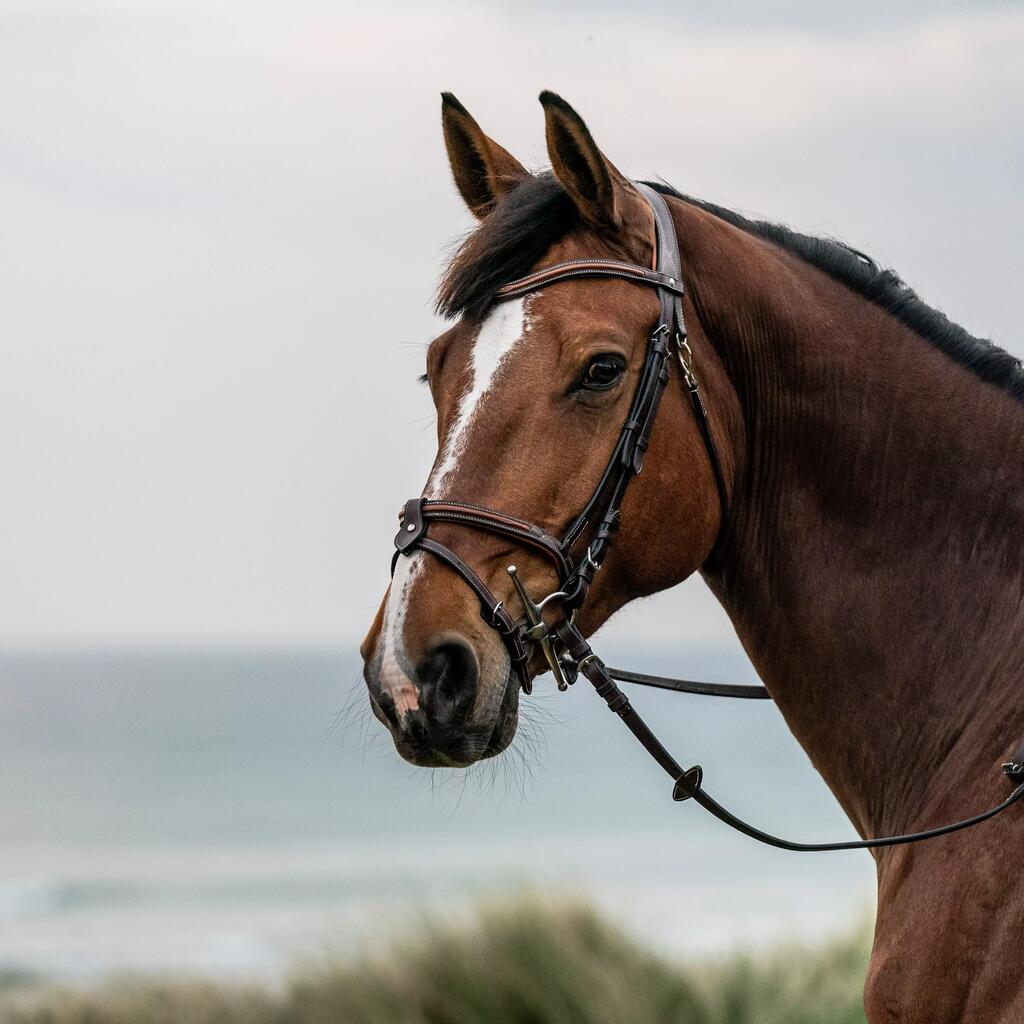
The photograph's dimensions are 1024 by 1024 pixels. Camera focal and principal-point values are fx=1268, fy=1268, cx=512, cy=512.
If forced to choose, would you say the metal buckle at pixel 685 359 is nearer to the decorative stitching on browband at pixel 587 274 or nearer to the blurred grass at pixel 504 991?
the decorative stitching on browband at pixel 587 274

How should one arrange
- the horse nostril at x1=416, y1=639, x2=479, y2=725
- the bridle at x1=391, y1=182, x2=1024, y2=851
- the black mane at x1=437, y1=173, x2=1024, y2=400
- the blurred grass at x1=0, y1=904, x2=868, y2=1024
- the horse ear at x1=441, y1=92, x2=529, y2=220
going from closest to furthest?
1. the horse nostril at x1=416, y1=639, x2=479, y2=725
2. the bridle at x1=391, y1=182, x2=1024, y2=851
3. the black mane at x1=437, y1=173, x2=1024, y2=400
4. the horse ear at x1=441, y1=92, x2=529, y2=220
5. the blurred grass at x1=0, y1=904, x2=868, y2=1024

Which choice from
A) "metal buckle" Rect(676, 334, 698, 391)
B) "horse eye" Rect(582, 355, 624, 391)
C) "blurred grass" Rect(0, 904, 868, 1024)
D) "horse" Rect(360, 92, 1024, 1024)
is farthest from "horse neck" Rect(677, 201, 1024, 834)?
"blurred grass" Rect(0, 904, 868, 1024)

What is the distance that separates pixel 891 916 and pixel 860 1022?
4959 millimetres

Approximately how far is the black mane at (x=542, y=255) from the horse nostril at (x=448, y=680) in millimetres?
933

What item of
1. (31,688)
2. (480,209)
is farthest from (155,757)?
(480,209)

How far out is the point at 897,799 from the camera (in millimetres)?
3393

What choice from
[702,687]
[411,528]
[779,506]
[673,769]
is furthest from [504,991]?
[411,528]

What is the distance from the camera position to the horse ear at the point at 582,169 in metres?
3.34

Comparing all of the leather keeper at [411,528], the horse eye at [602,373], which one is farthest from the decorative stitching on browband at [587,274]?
the leather keeper at [411,528]

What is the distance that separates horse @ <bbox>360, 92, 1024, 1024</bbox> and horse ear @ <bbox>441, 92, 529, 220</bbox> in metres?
0.11

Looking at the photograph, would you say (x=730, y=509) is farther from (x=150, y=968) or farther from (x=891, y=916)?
(x=150, y=968)

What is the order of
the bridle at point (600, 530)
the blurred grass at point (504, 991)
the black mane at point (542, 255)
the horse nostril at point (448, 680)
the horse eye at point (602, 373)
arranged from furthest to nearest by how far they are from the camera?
the blurred grass at point (504, 991), the black mane at point (542, 255), the horse eye at point (602, 373), the bridle at point (600, 530), the horse nostril at point (448, 680)

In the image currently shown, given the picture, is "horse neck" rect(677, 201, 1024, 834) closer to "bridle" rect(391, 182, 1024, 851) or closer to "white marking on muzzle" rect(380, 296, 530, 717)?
"bridle" rect(391, 182, 1024, 851)

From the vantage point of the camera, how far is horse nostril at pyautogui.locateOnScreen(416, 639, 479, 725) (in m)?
2.96
